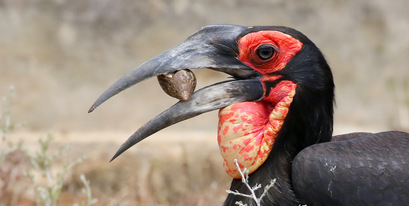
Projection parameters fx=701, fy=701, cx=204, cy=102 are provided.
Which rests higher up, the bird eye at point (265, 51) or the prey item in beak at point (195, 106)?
the bird eye at point (265, 51)

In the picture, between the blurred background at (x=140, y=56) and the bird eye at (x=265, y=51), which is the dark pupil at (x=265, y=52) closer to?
the bird eye at (x=265, y=51)

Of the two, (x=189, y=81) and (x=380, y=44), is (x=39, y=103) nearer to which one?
(x=380, y=44)

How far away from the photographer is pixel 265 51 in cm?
298

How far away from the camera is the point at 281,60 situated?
2.97m

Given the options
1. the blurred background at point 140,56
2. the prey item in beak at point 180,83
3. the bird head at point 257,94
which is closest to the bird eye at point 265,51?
the bird head at point 257,94

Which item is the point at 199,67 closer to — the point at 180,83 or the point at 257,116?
the point at 180,83

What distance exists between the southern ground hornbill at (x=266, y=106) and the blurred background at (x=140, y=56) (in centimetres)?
334

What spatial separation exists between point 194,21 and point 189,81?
4.47 metres

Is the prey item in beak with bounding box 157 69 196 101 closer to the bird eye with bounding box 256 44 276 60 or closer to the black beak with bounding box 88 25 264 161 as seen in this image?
the black beak with bounding box 88 25 264 161

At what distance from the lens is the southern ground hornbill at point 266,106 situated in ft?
9.21

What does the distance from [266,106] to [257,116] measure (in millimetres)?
88

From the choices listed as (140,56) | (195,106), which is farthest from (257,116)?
(140,56)

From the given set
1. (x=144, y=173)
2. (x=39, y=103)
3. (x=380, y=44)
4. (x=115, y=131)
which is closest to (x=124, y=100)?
(x=115, y=131)

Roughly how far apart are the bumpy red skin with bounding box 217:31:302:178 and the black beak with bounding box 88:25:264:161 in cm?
5
